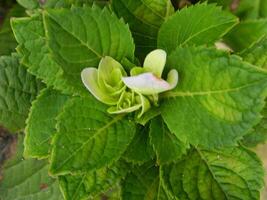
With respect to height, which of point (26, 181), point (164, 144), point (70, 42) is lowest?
point (26, 181)

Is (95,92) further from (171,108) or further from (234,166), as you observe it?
(234,166)

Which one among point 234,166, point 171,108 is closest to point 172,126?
point 171,108

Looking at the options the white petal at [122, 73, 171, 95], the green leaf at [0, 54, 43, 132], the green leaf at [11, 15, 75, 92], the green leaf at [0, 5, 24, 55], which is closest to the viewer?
the white petal at [122, 73, 171, 95]

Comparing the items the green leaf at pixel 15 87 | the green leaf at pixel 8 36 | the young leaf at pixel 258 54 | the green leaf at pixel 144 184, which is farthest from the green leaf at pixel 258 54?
the green leaf at pixel 8 36

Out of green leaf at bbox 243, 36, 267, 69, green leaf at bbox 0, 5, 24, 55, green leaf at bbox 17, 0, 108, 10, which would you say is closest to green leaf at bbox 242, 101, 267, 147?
green leaf at bbox 243, 36, 267, 69

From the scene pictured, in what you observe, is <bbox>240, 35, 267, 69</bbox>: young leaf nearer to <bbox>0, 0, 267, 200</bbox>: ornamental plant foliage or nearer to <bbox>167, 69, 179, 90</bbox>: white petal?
<bbox>0, 0, 267, 200</bbox>: ornamental plant foliage

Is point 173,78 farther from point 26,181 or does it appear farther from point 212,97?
point 26,181

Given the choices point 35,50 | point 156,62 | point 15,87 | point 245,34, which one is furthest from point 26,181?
point 245,34
